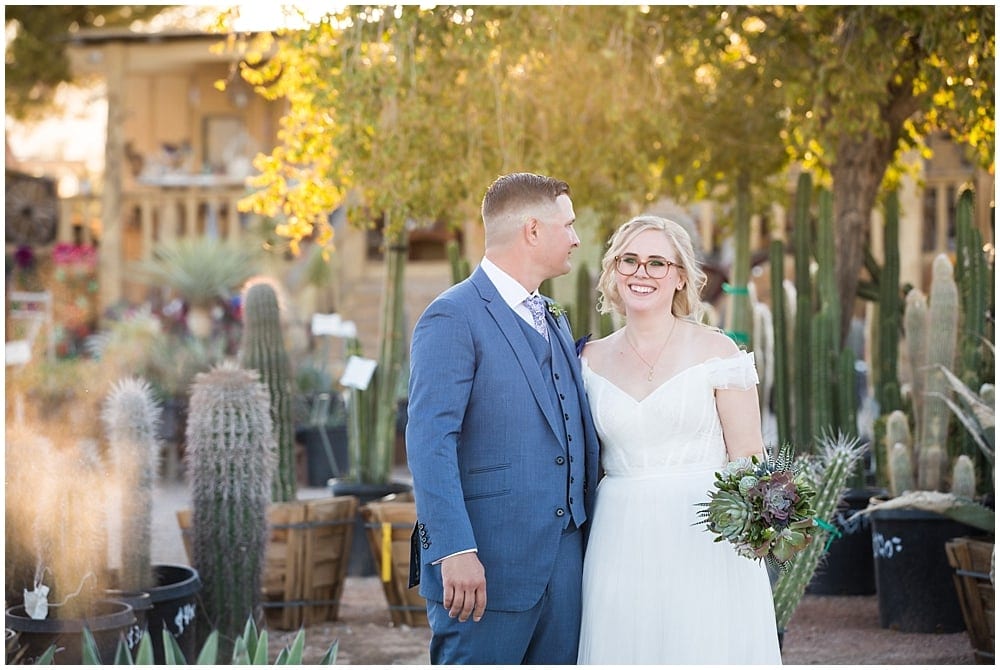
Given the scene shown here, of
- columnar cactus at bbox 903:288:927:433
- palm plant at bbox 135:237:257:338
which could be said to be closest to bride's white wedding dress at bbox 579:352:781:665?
columnar cactus at bbox 903:288:927:433

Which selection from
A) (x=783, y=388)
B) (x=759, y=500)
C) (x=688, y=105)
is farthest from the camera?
(x=688, y=105)

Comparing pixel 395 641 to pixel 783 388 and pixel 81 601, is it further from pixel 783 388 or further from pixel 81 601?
pixel 783 388

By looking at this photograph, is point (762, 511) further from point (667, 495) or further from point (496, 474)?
point (496, 474)

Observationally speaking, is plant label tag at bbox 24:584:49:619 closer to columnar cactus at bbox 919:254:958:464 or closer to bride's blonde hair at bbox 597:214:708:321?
bride's blonde hair at bbox 597:214:708:321

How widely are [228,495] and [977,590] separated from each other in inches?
121

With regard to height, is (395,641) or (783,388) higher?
(783,388)

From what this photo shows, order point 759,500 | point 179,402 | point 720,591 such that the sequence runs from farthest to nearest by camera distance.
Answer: point 179,402
point 720,591
point 759,500

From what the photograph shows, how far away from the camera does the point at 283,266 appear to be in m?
15.4

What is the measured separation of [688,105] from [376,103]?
245 centimetres

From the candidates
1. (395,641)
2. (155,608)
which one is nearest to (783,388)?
(395,641)

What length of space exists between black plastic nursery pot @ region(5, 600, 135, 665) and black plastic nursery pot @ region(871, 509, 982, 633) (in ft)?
11.1

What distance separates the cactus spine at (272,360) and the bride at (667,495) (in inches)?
128

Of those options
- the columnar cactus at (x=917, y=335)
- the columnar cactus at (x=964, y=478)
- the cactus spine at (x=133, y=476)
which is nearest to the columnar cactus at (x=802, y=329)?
the columnar cactus at (x=917, y=335)

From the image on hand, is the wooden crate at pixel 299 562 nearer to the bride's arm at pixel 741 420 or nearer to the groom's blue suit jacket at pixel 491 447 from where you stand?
the groom's blue suit jacket at pixel 491 447
